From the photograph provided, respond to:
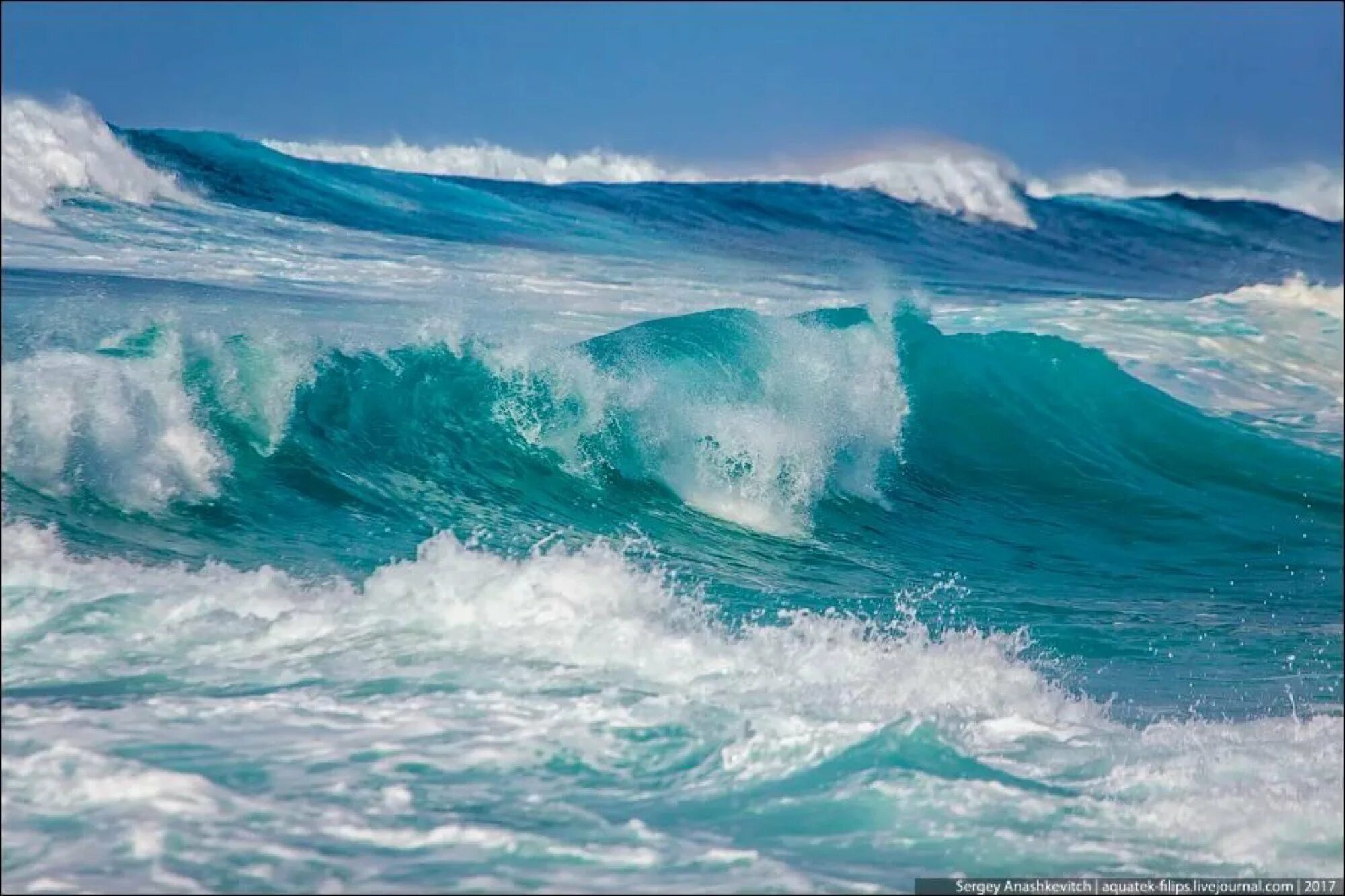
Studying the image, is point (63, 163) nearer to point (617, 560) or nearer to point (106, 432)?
point (106, 432)

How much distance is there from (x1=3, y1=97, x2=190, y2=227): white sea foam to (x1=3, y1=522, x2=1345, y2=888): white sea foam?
681 centimetres

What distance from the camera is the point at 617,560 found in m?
6.85

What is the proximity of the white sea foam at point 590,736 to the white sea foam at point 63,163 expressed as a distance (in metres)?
6.81

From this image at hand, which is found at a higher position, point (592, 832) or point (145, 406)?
point (145, 406)

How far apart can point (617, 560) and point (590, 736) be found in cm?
195

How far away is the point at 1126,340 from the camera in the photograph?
45.3 ft

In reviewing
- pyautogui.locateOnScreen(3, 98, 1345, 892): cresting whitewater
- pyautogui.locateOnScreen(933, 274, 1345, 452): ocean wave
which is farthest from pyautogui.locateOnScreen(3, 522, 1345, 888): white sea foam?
pyautogui.locateOnScreen(933, 274, 1345, 452): ocean wave

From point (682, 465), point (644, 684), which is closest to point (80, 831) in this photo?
point (644, 684)

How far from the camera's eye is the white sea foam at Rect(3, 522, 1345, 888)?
4215 mm

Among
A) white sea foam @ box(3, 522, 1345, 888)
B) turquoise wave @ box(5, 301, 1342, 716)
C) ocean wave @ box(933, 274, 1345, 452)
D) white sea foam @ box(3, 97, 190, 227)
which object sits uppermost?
white sea foam @ box(3, 97, 190, 227)

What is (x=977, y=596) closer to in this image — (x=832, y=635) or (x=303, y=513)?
(x=832, y=635)

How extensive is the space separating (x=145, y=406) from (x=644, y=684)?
4800 millimetres

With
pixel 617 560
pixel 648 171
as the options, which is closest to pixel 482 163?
pixel 648 171

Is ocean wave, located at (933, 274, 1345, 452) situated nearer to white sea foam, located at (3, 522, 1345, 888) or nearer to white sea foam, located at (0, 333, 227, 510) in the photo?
white sea foam, located at (3, 522, 1345, 888)
